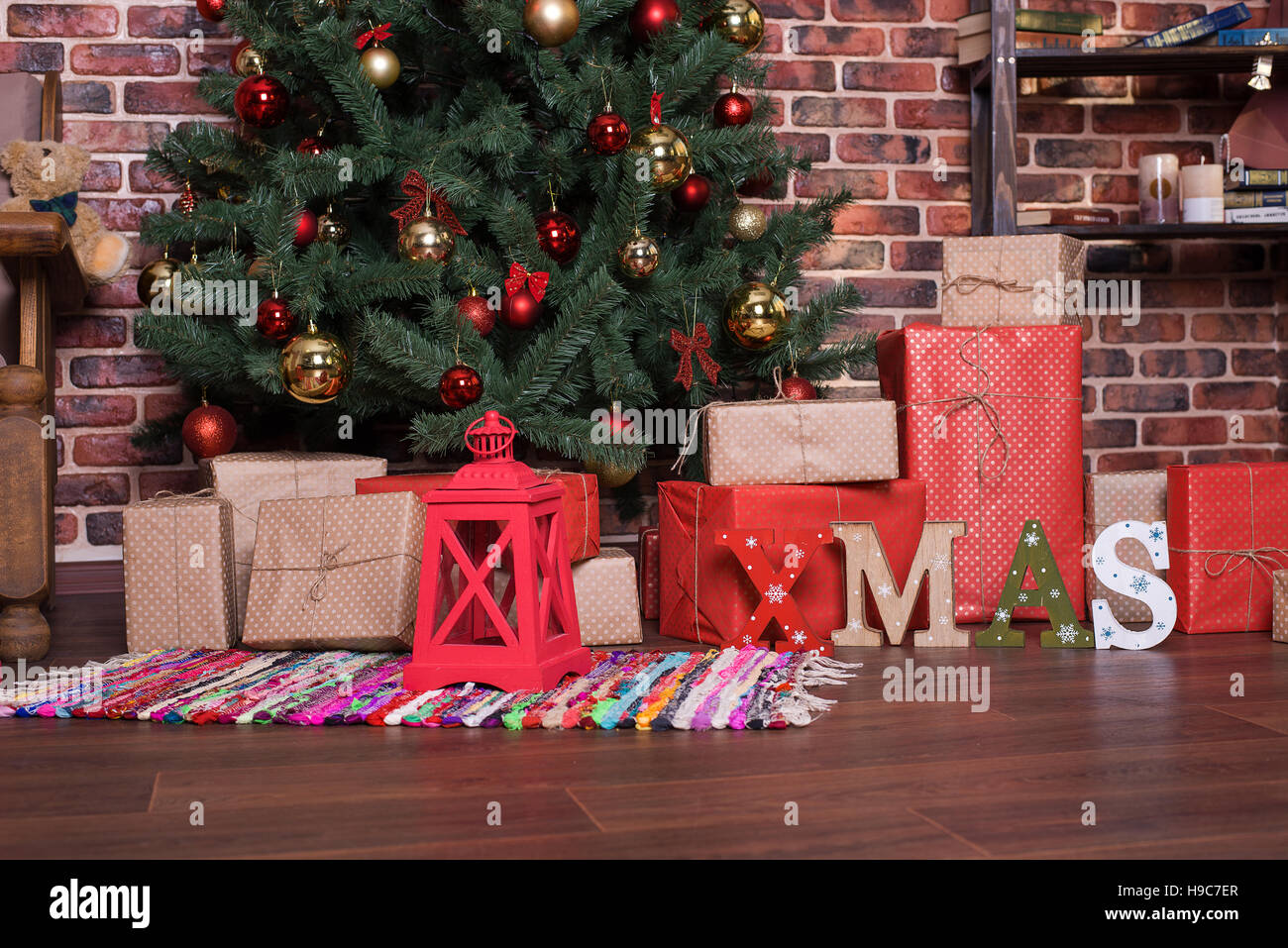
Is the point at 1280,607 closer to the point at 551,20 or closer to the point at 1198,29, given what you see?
the point at 1198,29

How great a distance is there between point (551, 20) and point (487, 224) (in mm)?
371

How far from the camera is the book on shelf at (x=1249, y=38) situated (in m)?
2.44

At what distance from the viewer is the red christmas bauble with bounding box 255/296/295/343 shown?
79.8 inches

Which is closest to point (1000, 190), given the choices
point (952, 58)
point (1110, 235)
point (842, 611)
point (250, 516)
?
point (1110, 235)

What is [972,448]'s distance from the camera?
206 centimetres

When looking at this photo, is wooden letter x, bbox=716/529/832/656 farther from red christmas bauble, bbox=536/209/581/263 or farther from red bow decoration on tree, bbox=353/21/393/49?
red bow decoration on tree, bbox=353/21/393/49

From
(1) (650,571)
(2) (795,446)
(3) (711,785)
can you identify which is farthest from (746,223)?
(3) (711,785)

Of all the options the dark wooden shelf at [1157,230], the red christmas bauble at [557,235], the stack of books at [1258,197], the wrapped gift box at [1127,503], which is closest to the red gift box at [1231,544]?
the wrapped gift box at [1127,503]

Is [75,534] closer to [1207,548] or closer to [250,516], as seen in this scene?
[250,516]

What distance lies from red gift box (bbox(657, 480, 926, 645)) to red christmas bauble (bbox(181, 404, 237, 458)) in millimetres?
845

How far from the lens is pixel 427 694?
4.95 ft

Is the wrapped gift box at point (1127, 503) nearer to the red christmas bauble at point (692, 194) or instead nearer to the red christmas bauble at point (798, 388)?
the red christmas bauble at point (798, 388)

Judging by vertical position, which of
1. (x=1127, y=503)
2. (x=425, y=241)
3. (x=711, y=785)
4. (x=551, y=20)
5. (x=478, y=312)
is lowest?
(x=711, y=785)

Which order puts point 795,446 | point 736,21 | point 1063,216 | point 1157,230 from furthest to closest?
1. point 1063,216
2. point 1157,230
3. point 736,21
4. point 795,446
